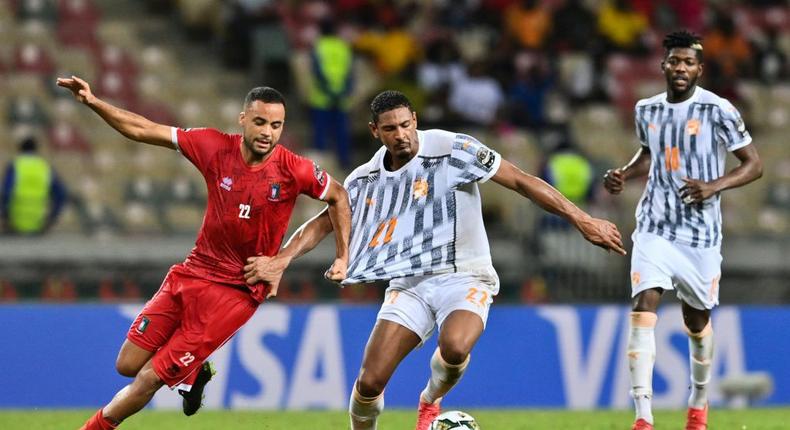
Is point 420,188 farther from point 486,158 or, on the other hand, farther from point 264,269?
point 264,269

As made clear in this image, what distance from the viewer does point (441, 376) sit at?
29.3ft

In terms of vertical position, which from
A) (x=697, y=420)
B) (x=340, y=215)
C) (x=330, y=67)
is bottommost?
(x=697, y=420)

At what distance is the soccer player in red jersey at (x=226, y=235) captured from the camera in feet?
28.0

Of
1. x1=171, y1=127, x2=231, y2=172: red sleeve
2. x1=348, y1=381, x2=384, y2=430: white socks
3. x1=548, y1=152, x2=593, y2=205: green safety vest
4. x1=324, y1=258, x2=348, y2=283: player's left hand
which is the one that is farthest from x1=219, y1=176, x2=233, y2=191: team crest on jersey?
x1=548, y1=152, x2=593, y2=205: green safety vest

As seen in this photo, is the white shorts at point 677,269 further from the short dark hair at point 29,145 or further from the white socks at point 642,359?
the short dark hair at point 29,145

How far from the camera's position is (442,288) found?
348 inches

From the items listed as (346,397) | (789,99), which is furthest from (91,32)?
(789,99)

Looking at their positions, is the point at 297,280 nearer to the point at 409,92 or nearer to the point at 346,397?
the point at 346,397

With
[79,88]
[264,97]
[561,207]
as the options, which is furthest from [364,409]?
[79,88]

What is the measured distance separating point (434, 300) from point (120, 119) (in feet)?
6.83

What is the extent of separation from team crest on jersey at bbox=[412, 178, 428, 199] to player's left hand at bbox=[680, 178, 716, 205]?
1.88 metres

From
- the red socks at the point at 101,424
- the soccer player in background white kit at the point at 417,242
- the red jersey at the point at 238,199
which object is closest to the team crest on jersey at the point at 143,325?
the red jersey at the point at 238,199

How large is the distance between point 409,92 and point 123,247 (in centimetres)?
524

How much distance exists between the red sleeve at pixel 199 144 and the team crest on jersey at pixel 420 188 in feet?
3.71
